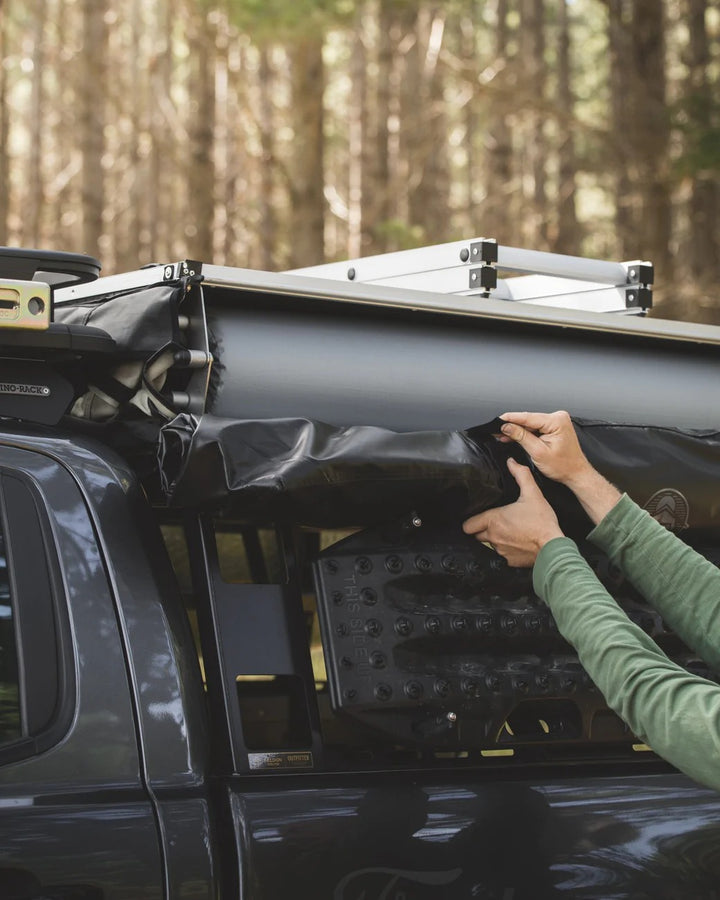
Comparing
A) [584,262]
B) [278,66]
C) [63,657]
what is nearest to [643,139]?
[584,262]

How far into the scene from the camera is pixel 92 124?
693 inches

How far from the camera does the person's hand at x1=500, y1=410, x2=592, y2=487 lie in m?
2.76

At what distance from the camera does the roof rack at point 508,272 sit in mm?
3400

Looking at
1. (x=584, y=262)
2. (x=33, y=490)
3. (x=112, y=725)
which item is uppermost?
(x=584, y=262)

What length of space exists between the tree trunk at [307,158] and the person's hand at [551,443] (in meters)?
10.9

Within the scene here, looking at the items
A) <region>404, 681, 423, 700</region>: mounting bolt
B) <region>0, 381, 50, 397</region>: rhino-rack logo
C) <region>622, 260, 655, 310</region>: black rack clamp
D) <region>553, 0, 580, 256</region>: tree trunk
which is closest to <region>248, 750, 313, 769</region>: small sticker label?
<region>404, 681, 423, 700</region>: mounting bolt

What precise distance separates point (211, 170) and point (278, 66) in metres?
11.3

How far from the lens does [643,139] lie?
13.5 metres

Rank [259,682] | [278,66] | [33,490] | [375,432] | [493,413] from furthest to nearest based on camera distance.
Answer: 1. [278,66]
2. [259,682]
3. [493,413]
4. [375,432]
5. [33,490]

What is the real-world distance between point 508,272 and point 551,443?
103cm

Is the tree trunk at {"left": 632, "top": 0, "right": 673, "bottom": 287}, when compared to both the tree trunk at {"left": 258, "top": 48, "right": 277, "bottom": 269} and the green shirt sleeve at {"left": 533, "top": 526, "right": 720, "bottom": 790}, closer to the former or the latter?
the tree trunk at {"left": 258, "top": 48, "right": 277, "bottom": 269}

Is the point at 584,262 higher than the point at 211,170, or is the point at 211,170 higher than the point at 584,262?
the point at 211,170

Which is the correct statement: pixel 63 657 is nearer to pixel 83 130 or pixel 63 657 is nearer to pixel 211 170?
pixel 83 130

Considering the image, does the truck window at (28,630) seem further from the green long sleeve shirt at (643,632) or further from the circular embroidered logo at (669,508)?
the circular embroidered logo at (669,508)
